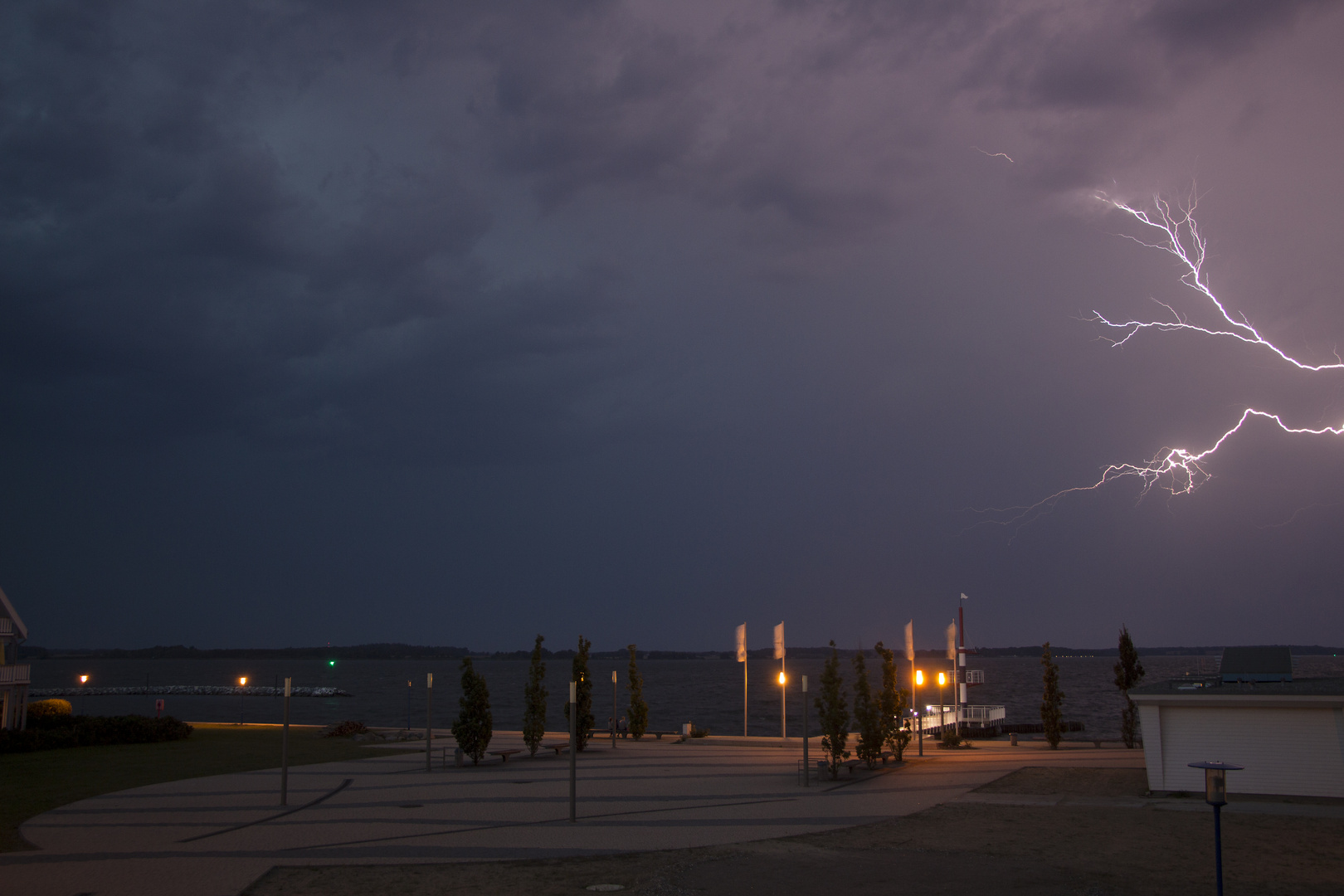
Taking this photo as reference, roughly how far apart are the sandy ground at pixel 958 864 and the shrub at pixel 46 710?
Answer: 31857 mm

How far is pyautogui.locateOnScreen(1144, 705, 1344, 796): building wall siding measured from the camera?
19.0 metres

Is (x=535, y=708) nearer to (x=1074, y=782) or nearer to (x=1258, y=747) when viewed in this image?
(x=1074, y=782)

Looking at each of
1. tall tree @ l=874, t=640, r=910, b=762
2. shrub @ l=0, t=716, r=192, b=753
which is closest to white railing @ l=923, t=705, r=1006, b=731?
tall tree @ l=874, t=640, r=910, b=762

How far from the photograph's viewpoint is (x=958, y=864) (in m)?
12.8

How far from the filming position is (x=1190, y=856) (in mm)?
13477

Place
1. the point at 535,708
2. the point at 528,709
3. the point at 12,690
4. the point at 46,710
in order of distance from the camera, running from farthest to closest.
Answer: the point at 46,710
the point at 12,690
the point at 528,709
the point at 535,708

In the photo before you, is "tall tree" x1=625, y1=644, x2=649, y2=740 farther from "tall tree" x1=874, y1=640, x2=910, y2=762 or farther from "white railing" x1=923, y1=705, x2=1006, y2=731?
"white railing" x1=923, y1=705, x2=1006, y2=731

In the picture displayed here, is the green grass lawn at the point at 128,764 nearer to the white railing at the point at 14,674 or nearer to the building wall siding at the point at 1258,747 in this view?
the white railing at the point at 14,674

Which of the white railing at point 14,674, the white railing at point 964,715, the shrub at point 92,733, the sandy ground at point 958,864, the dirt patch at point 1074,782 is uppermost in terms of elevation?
the white railing at point 14,674

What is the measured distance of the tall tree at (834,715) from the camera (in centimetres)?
2345

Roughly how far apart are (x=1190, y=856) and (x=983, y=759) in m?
15.3

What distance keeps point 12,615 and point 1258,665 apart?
157 ft

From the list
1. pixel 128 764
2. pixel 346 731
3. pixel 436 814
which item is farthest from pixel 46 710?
pixel 436 814

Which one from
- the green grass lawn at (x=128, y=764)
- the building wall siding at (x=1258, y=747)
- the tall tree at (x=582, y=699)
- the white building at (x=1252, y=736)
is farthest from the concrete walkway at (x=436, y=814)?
the building wall siding at (x=1258, y=747)
